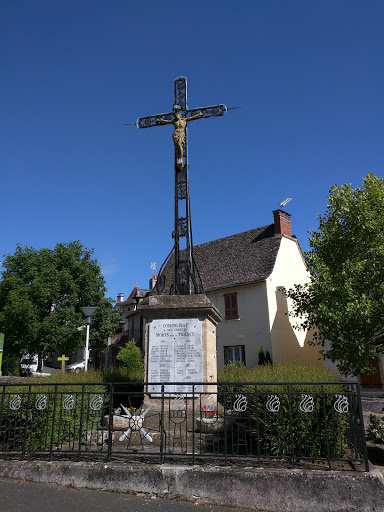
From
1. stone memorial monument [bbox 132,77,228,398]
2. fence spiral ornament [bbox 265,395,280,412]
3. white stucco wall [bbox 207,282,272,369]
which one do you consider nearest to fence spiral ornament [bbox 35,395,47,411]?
stone memorial monument [bbox 132,77,228,398]

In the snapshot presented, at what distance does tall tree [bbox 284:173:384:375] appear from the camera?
52.7 feet

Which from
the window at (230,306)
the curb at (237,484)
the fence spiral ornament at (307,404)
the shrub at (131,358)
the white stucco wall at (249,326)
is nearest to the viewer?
the curb at (237,484)

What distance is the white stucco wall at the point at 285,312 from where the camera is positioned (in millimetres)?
23391

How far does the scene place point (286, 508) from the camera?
15.5ft

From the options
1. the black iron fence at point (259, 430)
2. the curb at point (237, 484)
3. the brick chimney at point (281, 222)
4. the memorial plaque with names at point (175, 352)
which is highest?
the brick chimney at point (281, 222)

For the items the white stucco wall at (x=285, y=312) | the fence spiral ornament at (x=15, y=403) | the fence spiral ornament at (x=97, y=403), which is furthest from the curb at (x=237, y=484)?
the white stucco wall at (x=285, y=312)

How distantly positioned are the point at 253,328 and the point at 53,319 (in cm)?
1220

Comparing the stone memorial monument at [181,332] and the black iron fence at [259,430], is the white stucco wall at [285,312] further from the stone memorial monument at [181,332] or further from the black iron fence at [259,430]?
the black iron fence at [259,430]

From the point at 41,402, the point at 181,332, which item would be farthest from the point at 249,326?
the point at 41,402

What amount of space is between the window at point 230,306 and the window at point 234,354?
1854mm

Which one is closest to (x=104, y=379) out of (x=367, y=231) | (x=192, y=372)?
(x=192, y=372)

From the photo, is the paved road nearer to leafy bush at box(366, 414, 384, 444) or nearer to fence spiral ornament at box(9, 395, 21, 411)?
fence spiral ornament at box(9, 395, 21, 411)

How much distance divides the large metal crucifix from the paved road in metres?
5.27

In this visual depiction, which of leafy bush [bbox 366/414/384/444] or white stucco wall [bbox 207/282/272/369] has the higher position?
white stucco wall [bbox 207/282/272/369]
